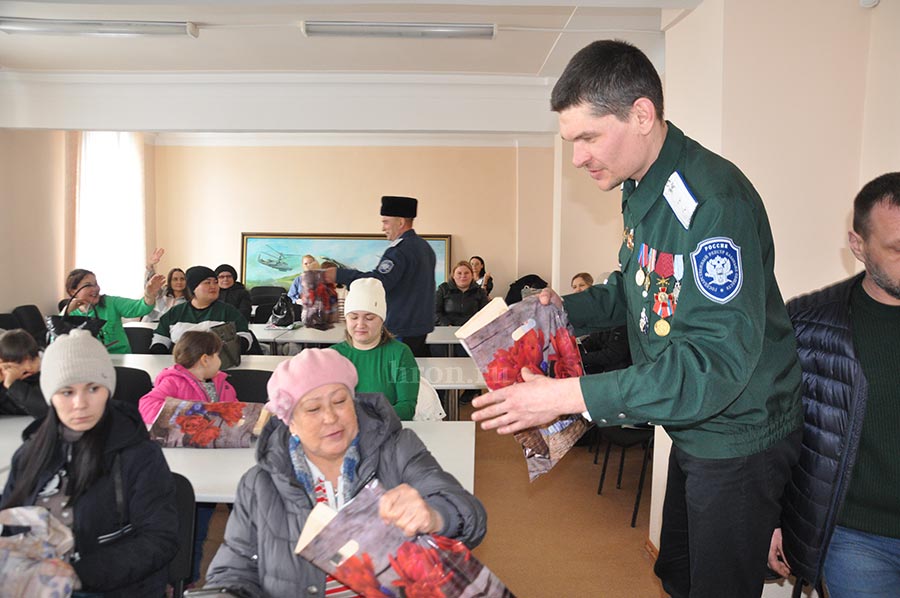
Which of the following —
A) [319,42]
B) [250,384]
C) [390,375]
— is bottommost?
[250,384]

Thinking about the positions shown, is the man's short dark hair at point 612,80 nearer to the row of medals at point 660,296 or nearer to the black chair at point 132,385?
the row of medals at point 660,296

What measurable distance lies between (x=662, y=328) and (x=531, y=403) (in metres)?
0.36

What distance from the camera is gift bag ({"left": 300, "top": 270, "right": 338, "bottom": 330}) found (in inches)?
162

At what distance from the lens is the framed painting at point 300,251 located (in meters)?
11.2

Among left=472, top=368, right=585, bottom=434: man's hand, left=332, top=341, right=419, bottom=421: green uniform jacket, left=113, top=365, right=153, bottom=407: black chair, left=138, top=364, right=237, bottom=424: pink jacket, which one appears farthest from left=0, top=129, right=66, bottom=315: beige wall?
left=472, top=368, right=585, bottom=434: man's hand

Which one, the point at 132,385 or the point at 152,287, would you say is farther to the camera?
the point at 152,287

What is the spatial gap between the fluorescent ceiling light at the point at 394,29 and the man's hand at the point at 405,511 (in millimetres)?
4084

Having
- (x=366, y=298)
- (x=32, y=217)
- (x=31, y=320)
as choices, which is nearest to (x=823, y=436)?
(x=366, y=298)

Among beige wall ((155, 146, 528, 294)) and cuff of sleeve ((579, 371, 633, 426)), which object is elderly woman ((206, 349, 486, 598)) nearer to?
cuff of sleeve ((579, 371, 633, 426))

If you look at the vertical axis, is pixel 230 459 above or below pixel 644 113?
below

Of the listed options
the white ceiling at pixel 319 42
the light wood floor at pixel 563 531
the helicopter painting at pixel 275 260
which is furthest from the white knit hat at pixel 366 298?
the helicopter painting at pixel 275 260

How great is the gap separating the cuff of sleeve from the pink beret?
960 mm

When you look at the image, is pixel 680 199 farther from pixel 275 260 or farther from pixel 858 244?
pixel 275 260

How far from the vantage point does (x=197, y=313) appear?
5.66m
